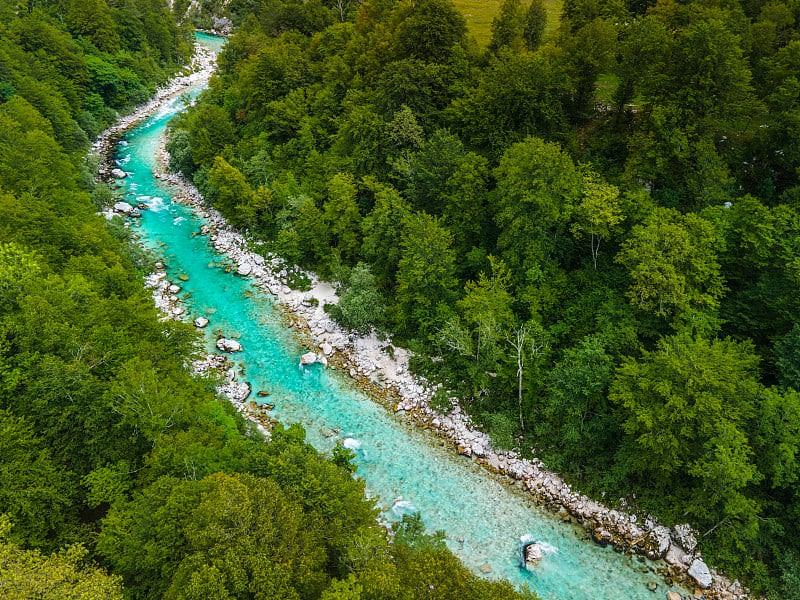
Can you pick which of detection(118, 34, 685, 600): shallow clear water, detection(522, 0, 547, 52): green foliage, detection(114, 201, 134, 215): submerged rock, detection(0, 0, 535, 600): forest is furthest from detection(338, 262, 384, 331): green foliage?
detection(114, 201, 134, 215): submerged rock

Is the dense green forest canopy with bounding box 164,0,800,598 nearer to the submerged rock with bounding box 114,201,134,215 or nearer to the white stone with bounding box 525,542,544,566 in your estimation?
the white stone with bounding box 525,542,544,566

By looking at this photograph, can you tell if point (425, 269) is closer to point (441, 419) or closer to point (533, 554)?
point (441, 419)

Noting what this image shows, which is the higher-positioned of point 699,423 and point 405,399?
point 699,423

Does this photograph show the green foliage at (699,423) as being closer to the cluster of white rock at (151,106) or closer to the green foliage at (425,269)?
the green foliage at (425,269)

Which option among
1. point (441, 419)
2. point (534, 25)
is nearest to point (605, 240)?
point (441, 419)

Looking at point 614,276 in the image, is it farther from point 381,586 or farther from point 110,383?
point 110,383
